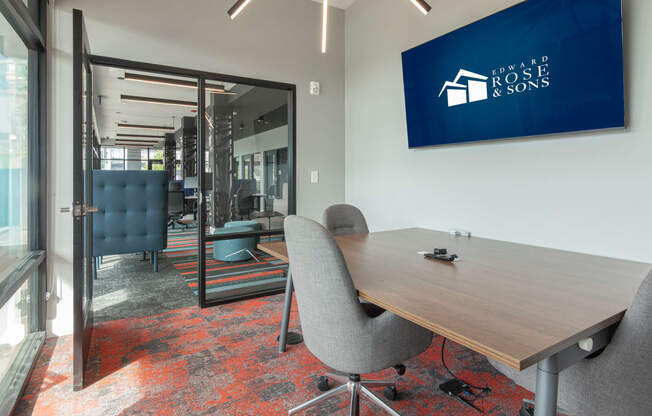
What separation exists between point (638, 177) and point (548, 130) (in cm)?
54

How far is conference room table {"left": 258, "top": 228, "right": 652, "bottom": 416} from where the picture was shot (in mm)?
1005

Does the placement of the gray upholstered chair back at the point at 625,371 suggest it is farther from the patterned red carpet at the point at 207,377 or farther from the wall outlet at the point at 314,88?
the wall outlet at the point at 314,88

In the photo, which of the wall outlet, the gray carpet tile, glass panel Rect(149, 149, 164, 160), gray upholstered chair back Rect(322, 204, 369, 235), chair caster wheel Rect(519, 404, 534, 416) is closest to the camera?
chair caster wheel Rect(519, 404, 534, 416)

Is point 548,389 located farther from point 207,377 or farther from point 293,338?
point 293,338

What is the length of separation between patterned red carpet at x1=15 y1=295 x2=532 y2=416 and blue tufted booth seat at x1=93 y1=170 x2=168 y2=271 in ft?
5.36

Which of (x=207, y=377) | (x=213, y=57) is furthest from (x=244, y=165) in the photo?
(x=207, y=377)

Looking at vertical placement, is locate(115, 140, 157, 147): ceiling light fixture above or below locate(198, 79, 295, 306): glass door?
above

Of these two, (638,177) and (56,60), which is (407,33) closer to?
A: (638,177)

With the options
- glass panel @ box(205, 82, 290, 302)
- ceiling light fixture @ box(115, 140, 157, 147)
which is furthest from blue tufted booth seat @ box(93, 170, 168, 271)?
ceiling light fixture @ box(115, 140, 157, 147)

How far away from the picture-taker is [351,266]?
1.80 meters

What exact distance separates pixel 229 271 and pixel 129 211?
1419mm

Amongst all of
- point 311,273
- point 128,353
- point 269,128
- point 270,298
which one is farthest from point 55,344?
point 269,128

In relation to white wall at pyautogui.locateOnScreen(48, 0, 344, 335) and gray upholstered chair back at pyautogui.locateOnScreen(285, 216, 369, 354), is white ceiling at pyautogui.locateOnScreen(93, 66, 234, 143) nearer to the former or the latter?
white wall at pyautogui.locateOnScreen(48, 0, 344, 335)

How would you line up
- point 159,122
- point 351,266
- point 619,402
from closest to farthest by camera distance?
point 619,402 → point 351,266 → point 159,122
